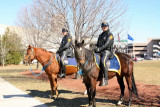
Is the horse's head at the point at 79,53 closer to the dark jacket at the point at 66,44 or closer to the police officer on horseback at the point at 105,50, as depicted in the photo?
the police officer on horseback at the point at 105,50

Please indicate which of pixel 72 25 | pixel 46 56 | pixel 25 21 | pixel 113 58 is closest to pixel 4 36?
pixel 25 21

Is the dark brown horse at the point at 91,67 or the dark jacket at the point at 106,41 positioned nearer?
the dark brown horse at the point at 91,67

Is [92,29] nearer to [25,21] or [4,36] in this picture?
[25,21]

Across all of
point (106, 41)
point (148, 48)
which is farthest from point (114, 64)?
point (148, 48)

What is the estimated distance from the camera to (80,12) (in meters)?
12.0

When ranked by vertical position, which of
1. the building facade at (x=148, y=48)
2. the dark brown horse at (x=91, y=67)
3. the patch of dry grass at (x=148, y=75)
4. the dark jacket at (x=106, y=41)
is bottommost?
the patch of dry grass at (x=148, y=75)

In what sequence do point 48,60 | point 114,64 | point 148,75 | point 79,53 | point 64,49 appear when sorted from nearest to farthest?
point 79,53
point 114,64
point 64,49
point 48,60
point 148,75

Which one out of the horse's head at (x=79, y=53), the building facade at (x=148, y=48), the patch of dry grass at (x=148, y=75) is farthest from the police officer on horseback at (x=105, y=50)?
the building facade at (x=148, y=48)

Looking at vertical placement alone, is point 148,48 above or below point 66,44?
above

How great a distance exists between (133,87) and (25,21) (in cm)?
1764

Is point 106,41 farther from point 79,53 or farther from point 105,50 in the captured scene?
point 79,53

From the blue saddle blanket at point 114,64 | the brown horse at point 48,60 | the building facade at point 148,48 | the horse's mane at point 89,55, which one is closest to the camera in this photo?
the horse's mane at point 89,55

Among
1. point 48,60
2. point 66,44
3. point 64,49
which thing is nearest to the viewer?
Result: point 66,44

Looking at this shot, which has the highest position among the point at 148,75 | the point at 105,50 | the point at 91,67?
the point at 105,50
